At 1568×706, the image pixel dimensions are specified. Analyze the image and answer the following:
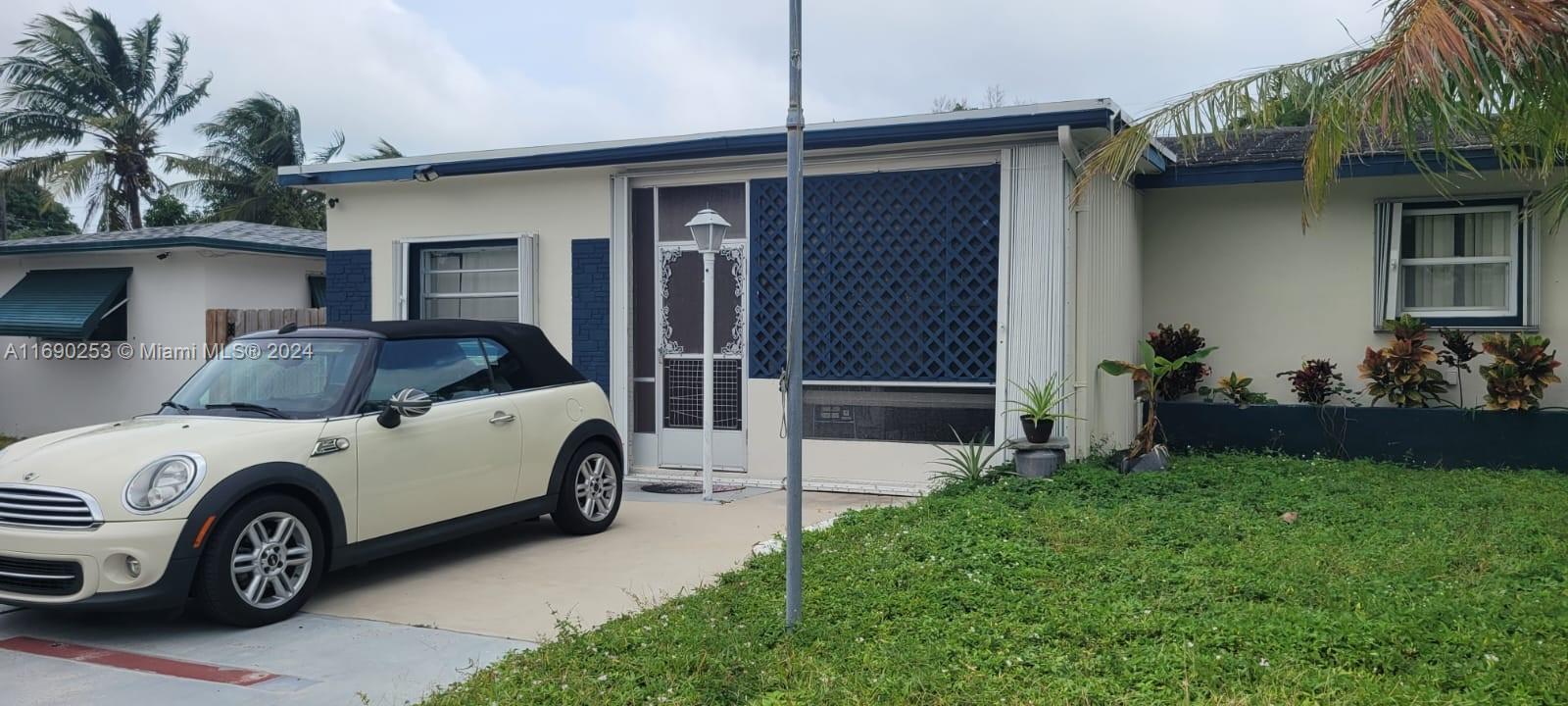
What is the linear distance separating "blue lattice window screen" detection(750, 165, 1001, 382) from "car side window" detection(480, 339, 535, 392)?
267 centimetres

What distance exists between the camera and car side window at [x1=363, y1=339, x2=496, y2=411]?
6.45 m

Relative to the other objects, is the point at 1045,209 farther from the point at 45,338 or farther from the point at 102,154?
the point at 102,154

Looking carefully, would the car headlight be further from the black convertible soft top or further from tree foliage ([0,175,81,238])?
tree foliage ([0,175,81,238])

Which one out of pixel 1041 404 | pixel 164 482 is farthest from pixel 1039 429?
pixel 164 482

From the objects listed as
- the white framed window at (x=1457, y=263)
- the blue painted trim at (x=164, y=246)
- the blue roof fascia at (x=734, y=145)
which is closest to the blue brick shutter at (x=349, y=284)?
the blue roof fascia at (x=734, y=145)

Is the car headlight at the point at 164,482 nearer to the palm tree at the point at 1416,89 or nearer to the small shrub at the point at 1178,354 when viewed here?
the palm tree at the point at 1416,89

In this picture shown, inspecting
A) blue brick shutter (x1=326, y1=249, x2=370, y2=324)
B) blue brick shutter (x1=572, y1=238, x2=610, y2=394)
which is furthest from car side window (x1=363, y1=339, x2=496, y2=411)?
blue brick shutter (x1=326, y1=249, x2=370, y2=324)

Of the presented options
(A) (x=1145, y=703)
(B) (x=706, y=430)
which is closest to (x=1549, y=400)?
(B) (x=706, y=430)

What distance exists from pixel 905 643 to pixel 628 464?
6.03 meters

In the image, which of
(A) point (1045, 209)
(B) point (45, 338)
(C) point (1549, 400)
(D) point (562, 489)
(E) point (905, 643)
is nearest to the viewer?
(E) point (905, 643)

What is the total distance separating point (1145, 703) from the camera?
151 inches

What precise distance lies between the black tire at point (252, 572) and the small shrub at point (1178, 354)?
24.2ft

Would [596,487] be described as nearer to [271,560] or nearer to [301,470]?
[301,470]

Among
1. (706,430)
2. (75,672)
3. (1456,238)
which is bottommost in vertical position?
(75,672)
